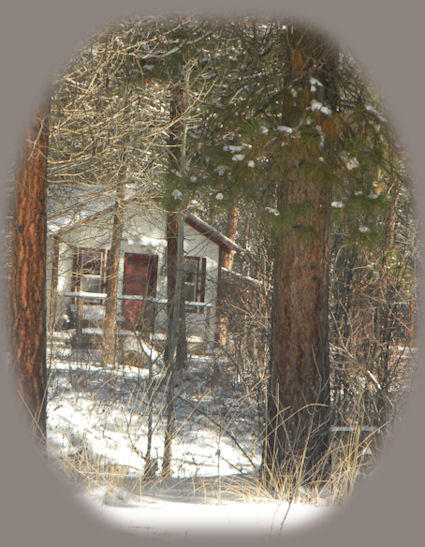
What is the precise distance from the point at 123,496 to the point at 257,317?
19.7 feet

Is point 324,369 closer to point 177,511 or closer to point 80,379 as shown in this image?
point 177,511

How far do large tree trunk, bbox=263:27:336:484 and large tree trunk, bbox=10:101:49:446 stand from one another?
2.76 metres

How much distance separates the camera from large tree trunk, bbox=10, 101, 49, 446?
6559mm

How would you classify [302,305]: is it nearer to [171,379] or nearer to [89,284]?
[171,379]

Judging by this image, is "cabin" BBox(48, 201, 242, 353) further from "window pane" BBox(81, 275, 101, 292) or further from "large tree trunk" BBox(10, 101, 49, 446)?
"large tree trunk" BBox(10, 101, 49, 446)

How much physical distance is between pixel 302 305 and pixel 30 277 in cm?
321

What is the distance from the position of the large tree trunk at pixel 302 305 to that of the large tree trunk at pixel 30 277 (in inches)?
109

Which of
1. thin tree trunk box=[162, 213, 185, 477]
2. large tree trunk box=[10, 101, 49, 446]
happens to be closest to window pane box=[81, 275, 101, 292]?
thin tree trunk box=[162, 213, 185, 477]

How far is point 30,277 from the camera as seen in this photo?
6.65m

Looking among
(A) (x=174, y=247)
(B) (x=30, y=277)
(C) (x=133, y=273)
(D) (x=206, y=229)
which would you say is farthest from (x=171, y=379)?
(C) (x=133, y=273)

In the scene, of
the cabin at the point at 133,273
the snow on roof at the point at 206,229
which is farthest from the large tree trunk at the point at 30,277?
the snow on roof at the point at 206,229

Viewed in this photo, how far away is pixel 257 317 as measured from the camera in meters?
11.1

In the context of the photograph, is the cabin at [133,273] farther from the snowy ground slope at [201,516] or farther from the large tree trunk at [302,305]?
the snowy ground slope at [201,516]

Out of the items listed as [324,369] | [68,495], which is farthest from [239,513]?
[324,369]
